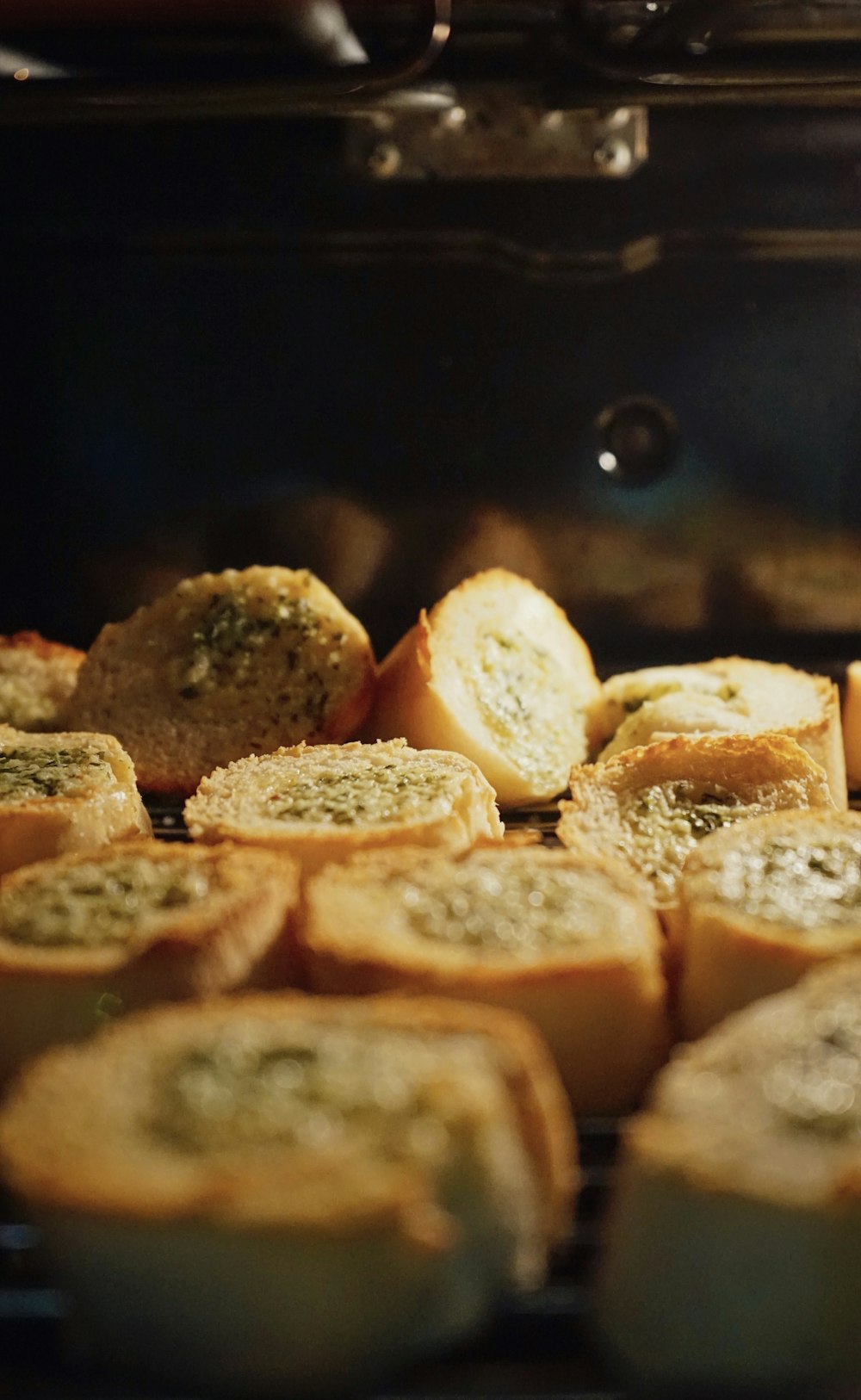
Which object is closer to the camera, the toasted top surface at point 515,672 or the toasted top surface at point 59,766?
the toasted top surface at point 59,766

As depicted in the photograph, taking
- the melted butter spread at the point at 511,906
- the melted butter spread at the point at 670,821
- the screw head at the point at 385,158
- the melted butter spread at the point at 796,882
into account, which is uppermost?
the screw head at the point at 385,158

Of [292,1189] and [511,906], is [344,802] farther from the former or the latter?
[292,1189]

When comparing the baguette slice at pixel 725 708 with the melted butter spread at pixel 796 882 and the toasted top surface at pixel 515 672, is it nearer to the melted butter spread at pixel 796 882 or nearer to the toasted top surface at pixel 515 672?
the toasted top surface at pixel 515 672

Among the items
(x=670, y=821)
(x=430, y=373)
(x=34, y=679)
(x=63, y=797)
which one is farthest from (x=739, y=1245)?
(x=430, y=373)

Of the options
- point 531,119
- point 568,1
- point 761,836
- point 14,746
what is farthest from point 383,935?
point 531,119

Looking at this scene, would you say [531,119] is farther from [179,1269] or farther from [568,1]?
[179,1269]

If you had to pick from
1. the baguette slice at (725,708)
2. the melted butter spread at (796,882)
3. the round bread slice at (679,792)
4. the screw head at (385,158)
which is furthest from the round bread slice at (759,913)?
the screw head at (385,158)
